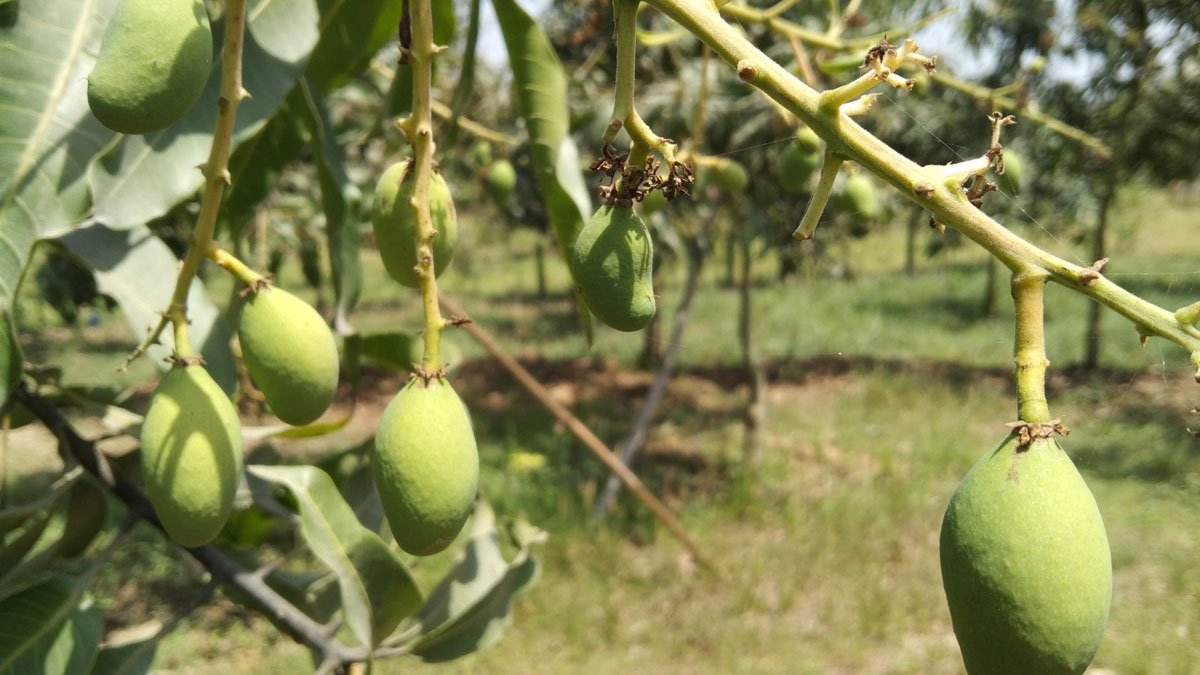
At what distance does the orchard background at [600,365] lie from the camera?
106 centimetres

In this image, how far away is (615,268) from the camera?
0.71m

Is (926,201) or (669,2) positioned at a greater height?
(669,2)

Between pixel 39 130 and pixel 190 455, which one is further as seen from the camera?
Result: pixel 39 130

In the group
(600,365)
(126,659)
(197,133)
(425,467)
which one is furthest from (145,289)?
(600,365)

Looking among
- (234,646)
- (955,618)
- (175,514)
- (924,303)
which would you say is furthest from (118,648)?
(924,303)

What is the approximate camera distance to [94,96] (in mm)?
662

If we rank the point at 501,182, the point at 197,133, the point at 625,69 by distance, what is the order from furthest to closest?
the point at 501,182 → the point at 197,133 → the point at 625,69

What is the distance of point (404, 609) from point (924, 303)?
12.0m

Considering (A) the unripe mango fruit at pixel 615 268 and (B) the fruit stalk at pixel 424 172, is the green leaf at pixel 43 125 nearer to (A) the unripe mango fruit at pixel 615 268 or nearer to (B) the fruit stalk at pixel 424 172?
(B) the fruit stalk at pixel 424 172

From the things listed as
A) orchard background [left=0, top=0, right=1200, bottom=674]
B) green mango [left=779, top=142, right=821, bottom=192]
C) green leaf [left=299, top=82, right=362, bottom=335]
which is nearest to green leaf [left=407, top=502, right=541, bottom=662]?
orchard background [left=0, top=0, right=1200, bottom=674]

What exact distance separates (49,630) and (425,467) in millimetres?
628

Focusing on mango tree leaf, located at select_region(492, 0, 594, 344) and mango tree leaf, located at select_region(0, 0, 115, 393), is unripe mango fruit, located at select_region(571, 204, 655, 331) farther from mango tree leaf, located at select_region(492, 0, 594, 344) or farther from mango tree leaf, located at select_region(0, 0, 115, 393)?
mango tree leaf, located at select_region(0, 0, 115, 393)

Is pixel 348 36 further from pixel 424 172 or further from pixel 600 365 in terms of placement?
pixel 600 365

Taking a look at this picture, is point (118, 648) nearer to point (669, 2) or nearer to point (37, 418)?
point (37, 418)
